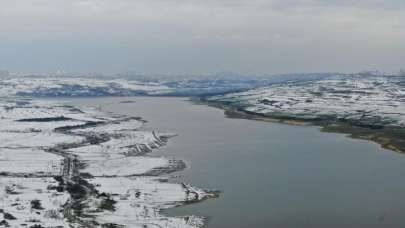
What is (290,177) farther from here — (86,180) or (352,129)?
(352,129)

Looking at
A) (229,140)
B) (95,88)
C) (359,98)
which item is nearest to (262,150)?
(229,140)

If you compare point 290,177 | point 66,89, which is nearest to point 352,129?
point 290,177

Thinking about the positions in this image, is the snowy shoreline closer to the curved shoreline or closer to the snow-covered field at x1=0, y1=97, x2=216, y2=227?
the curved shoreline

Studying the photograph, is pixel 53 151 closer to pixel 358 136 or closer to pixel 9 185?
pixel 9 185

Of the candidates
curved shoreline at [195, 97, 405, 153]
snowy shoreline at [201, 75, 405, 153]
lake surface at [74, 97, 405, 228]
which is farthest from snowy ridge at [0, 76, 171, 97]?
lake surface at [74, 97, 405, 228]

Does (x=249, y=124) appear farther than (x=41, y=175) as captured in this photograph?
Yes
